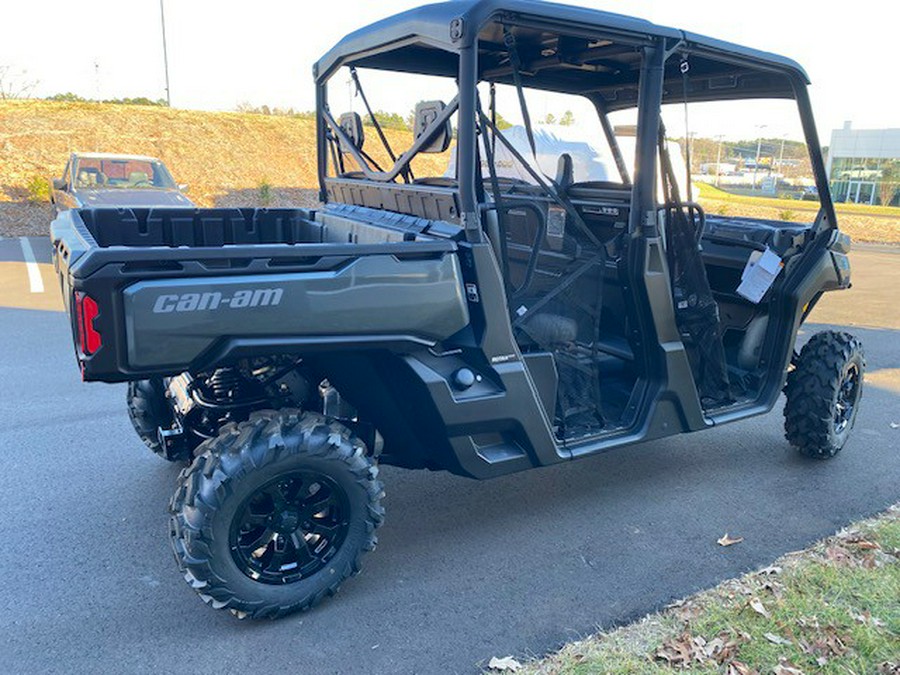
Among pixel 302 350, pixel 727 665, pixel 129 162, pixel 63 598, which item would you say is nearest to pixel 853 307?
pixel 727 665

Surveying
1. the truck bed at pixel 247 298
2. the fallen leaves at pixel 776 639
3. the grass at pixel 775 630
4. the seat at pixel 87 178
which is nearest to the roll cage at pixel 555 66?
the truck bed at pixel 247 298

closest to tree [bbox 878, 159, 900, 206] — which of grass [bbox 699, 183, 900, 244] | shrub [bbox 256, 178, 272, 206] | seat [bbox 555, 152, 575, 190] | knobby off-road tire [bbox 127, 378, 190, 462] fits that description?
grass [bbox 699, 183, 900, 244]

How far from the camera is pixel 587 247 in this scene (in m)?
3.80

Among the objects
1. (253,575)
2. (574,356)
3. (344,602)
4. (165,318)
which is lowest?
(344,602)

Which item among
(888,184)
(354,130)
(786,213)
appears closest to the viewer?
(354,130)

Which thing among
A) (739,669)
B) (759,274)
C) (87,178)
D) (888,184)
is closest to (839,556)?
(739,669)

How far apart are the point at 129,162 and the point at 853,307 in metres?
11.5

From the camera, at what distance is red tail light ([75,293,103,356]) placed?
2.26 meters

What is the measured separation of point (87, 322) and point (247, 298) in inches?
19.7

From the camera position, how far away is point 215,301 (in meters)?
2.41

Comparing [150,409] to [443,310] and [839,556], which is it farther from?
[839,556]

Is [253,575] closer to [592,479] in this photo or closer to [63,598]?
[63,598]

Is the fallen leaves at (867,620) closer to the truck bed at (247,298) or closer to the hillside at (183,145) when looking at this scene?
the truck bed at (247,298)

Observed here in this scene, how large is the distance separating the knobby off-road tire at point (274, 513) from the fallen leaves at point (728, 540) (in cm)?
168
